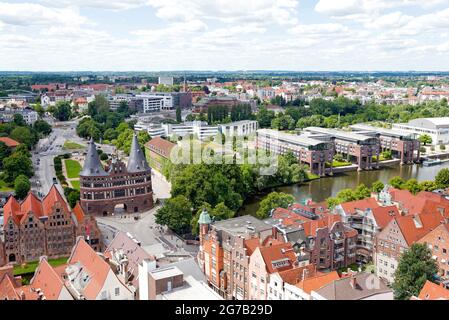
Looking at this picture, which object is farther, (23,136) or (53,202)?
(23,136)

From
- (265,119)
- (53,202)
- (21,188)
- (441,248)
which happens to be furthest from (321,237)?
(265,119)

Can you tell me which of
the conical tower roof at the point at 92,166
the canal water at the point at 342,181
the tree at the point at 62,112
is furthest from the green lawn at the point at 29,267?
the tree at the point at 62,112

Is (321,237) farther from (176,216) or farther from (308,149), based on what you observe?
(308,149)

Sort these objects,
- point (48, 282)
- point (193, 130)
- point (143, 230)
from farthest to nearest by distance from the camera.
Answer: point (193, 130) → point (143, 230) → point (48, 282)

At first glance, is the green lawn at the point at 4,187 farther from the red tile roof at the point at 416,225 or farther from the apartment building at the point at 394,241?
the red tile roof at the point at 416,225

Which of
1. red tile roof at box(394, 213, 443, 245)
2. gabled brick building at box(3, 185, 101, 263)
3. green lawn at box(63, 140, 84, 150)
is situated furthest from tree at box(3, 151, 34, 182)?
red tile roof at box(394, 213, 443, 245)

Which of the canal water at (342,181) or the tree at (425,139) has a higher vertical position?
the tree at (425,139)
